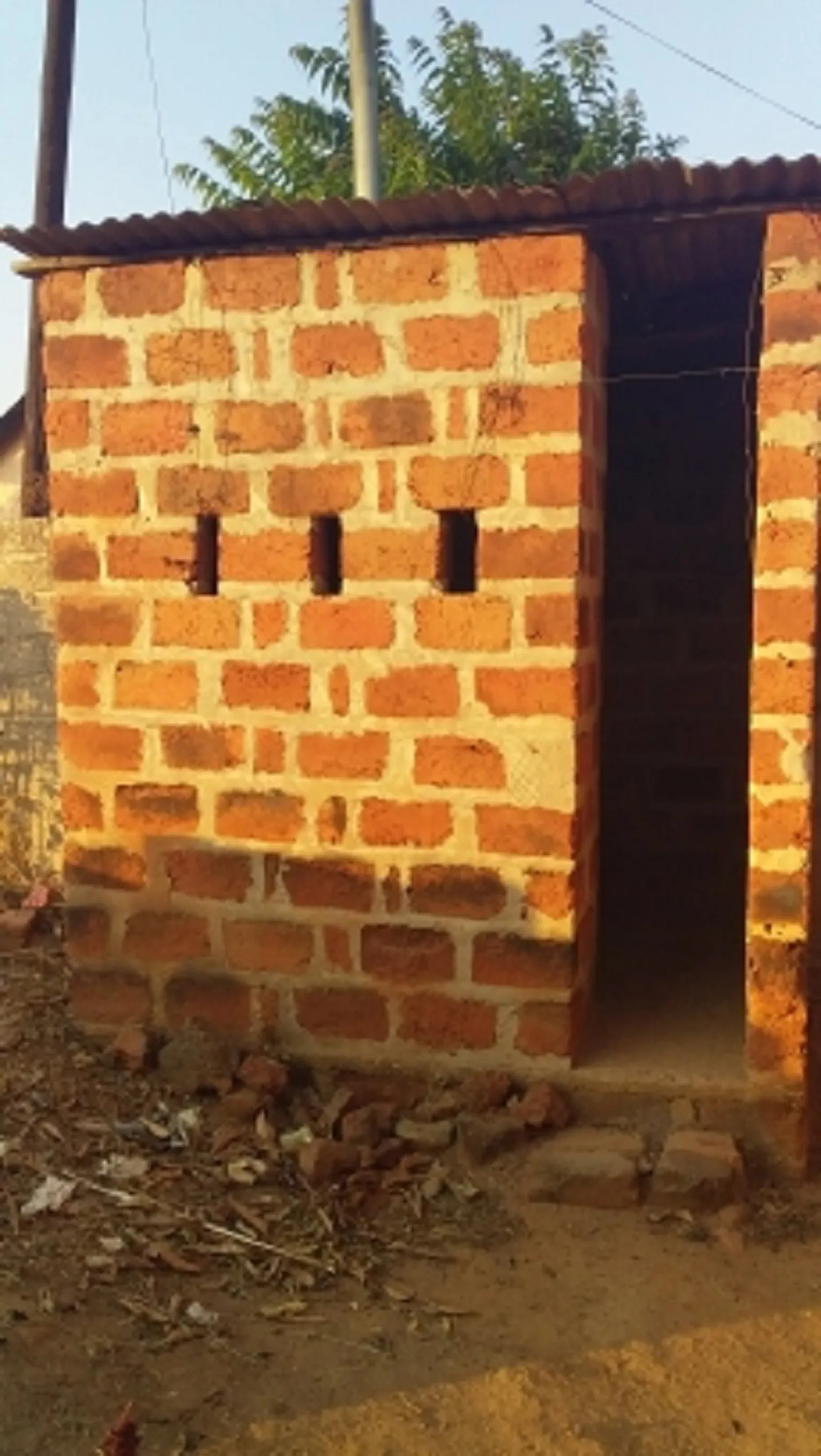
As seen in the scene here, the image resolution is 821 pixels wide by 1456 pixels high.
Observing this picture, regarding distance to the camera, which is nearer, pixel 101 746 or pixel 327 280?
pixel 327 280

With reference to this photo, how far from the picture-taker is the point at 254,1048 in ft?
14.1

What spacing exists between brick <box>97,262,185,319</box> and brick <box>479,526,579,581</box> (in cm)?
126

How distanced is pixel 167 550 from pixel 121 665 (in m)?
0.40

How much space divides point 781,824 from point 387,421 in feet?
5.48

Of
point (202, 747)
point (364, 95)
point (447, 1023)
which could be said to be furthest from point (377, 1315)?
point (364, 95)

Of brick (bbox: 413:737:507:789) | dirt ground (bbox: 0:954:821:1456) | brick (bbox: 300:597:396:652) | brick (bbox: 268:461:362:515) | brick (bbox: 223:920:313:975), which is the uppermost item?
brick (bbox: 268:461:362:515)

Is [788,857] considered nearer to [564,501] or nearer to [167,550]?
[564,501]

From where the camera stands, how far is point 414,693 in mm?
4066

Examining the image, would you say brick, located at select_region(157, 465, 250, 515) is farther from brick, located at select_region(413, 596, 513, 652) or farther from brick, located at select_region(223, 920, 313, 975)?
brick, located at select_region(223, 920, 313, 975)

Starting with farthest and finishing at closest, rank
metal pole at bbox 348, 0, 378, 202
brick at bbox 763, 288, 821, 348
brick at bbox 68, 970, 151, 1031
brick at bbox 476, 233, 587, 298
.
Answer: metal pole at bbox 348, 0, 378, 202 < brick at bbox 68, 970, 151, 1031 < brick at bbox 476, 233, 587, 298 < brick at bbox 763, 288, 821, 348

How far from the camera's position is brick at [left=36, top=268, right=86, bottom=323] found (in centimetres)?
427

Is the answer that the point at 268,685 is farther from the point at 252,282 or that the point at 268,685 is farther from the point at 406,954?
the point at 252,282

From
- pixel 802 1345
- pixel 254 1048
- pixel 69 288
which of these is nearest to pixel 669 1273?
pixel 802 1345

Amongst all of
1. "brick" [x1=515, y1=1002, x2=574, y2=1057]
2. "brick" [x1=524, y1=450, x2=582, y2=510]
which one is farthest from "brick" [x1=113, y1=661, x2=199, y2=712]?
"brick" [x1=515, y1=1002, x2=574, y2=1057]
